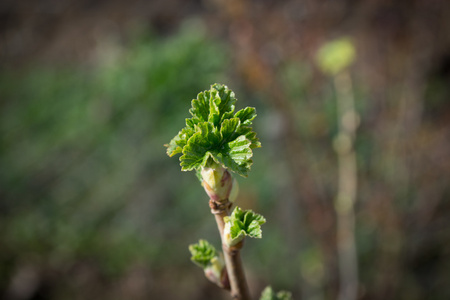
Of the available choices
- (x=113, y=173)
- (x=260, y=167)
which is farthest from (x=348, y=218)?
(x=113, y=173)

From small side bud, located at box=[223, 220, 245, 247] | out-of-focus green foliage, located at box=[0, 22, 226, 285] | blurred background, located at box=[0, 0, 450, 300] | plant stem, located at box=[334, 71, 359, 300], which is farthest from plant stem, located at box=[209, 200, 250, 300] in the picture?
out-of-focus green foliage, located at box=[0, 22, 226, 285]

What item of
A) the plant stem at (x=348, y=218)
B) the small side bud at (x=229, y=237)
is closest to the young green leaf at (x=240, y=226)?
the small side bud at (x=229, y=237)

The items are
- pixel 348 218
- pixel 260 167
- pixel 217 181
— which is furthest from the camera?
pixel 260 167

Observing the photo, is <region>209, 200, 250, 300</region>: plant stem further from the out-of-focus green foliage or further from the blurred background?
the out-of-focus green foliage

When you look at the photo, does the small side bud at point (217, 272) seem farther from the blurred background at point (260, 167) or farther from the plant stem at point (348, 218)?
the blurred background at point (260, 167)

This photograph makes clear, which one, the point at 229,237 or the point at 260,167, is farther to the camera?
the point at 260,167

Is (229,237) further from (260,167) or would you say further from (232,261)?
(260,167)

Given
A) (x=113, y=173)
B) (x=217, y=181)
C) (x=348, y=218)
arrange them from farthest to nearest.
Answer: (x=113, y=173) → (x=348, y=218) → (x=217, y=181)
